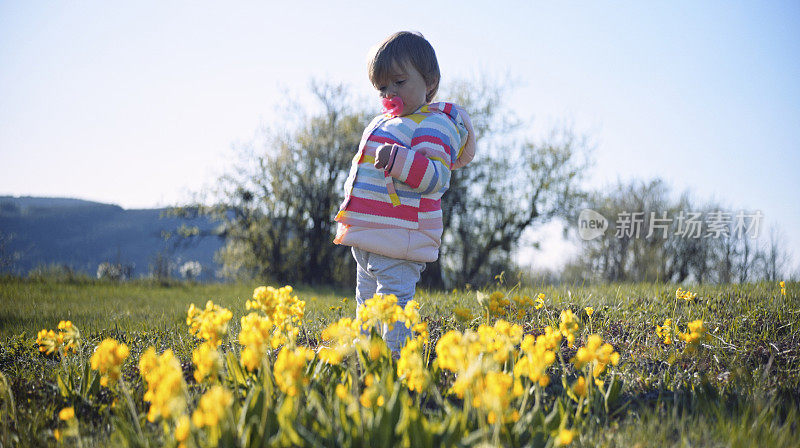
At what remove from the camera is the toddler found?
2852mm

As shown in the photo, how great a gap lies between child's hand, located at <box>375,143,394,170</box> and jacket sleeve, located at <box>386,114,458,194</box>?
0.10 feet

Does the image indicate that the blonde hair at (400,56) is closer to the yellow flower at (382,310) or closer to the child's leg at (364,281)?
the child's leg at (364,281)

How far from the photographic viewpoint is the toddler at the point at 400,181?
285cm

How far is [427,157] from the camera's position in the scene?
2850 mm

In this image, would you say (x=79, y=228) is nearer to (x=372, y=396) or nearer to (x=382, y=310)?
(x=382, y=310)

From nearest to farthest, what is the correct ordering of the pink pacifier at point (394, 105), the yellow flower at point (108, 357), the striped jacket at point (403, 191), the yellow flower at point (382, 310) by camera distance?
the yellow flower at point (108, 357) → the yellow flower at point (382, 310) → the striped jacket at point (403, 191) → the pink pacifier at point (394, 105)

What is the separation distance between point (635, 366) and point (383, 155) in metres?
1.79

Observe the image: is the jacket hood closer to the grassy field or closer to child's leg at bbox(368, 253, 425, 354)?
child's leg at bbox(368, 253, 425, 354)

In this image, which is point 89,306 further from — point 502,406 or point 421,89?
point 502,406

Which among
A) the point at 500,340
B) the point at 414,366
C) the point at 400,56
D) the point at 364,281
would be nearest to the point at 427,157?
the point at 400,56

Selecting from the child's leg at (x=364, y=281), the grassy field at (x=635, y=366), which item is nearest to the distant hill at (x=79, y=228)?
the grassy field at (x=635, y=366)

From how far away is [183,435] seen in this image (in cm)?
121

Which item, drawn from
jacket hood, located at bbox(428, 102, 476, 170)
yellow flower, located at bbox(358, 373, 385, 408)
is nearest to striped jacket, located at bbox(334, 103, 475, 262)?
jacket hood, located at bbox(428, 102, 476, 170)

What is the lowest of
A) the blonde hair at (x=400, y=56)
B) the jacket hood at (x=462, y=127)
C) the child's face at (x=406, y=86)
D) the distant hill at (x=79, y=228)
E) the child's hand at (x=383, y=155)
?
the distant hill at (x=79, y=228)
